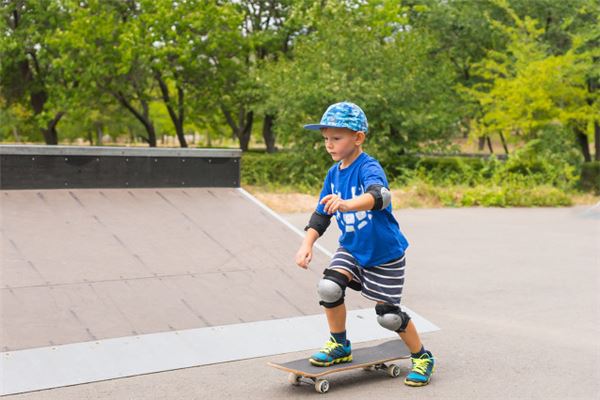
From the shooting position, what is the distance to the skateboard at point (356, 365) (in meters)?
4.40

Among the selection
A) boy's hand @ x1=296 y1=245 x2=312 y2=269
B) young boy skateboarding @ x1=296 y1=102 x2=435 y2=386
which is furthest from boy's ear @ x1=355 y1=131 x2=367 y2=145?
boy's hand @ x1=296 y1=245 x2=312 y2=269

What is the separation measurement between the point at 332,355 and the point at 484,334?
1943mm

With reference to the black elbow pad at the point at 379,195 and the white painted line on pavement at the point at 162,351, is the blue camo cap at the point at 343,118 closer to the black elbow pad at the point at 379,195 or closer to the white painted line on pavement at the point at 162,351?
the black elbow pad at the point at 379,195

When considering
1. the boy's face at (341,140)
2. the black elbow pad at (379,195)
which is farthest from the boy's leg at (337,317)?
the boy's face at (341,140)

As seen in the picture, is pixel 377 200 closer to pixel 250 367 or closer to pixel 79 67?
pixel 250 367

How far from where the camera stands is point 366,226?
4.44 metres

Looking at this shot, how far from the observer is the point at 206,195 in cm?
838

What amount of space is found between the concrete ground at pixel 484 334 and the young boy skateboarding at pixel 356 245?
370mm

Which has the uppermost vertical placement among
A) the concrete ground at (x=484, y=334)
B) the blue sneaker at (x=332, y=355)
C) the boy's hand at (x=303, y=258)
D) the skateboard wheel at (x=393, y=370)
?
the boy's hand at (x=303, y=258)

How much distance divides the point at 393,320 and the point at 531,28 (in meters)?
21.4

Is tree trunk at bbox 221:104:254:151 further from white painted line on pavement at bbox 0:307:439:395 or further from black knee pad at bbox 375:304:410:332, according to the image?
black knee pad at bbox 375:304:410:332

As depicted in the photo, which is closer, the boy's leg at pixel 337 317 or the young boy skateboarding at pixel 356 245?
the young boy skateboarding at pixel 356 245

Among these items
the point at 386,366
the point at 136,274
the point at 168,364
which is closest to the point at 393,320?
the point at 386,366

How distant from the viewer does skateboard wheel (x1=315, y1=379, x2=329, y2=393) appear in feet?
14.4
